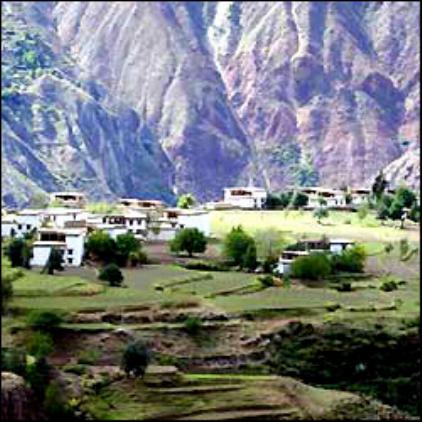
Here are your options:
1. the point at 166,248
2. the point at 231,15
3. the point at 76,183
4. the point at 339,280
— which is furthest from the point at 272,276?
the point at 231,15

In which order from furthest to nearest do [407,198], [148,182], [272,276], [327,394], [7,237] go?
[148,182]
[407,198]
[7,237]
[272,276]
[327,394]

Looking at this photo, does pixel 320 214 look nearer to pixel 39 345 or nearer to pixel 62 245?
pixel 62 245

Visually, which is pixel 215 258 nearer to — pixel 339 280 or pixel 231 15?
pixel 339 280

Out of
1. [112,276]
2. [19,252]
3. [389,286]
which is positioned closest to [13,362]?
[112,276]

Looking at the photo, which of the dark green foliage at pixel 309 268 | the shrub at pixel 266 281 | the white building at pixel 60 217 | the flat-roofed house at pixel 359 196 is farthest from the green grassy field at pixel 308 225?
the shrub at pixel 266 281

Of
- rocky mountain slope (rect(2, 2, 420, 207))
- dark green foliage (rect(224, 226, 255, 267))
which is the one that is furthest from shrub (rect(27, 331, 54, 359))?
rocky mountain slope (rect(2, 2, 420, 207))

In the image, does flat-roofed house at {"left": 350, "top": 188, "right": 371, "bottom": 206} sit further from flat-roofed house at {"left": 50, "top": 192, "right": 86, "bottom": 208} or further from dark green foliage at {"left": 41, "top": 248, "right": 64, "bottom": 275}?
dark green foliage at {"left": 41, "top": 248, "right": 64, "bottom": 275}
